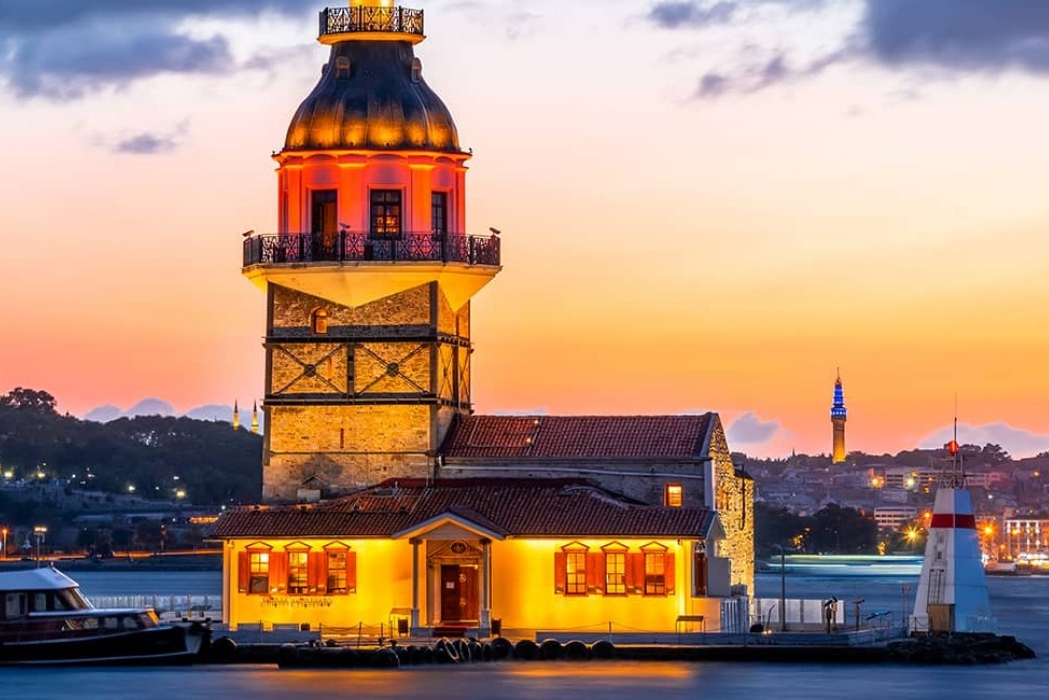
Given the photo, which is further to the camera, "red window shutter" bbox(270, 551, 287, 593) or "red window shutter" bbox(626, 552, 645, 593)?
"red window shutter" bbox(270, 551, 287, 593)

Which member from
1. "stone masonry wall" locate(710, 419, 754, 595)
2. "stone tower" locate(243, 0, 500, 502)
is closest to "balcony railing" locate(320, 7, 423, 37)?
"stone tower" locate(243, 0, 500, 502)

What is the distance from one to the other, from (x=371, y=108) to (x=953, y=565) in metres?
18.7

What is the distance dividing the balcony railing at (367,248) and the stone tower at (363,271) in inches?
1.4

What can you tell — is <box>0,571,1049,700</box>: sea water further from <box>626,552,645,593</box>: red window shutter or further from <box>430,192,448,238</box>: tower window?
<box>430,192,448,238</box>: tower window

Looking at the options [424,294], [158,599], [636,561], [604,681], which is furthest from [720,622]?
[158,599]

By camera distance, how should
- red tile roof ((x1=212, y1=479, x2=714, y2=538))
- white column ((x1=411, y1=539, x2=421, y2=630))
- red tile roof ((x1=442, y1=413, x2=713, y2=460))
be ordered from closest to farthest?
red tile roof ((x1=212, y1=479, x2=714, y2=538)), white column ((x1=411, y1=539, x2=421, y2=630)), red tile roof ((x1=442, y1=413, x2=713, y2=460))

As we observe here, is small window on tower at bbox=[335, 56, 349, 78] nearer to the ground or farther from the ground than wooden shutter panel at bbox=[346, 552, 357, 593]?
farther from the ground

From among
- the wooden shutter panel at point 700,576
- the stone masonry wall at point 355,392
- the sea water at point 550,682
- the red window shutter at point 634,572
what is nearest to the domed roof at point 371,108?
the stone masonry wall at point 355,392

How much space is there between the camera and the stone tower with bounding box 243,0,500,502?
7469cm

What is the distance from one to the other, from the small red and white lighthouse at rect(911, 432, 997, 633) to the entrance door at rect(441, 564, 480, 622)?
428 inches

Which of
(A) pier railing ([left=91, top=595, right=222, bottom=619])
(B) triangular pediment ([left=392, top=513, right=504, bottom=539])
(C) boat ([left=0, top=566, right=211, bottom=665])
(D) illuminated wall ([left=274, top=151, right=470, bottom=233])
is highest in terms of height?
(D) illuminated wall ([left=274, top=151, right=470, bottom=233])

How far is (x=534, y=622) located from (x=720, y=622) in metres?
4.44

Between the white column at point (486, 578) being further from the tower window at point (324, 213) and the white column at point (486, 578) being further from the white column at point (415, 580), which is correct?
the tower window at point (324, 213)

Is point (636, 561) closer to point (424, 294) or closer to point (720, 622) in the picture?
point (720, 622)
